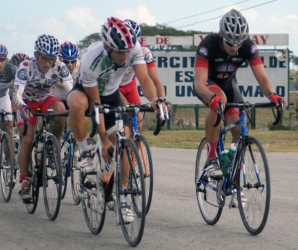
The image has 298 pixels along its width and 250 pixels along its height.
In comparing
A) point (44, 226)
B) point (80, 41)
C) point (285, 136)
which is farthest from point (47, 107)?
point (80, 41)

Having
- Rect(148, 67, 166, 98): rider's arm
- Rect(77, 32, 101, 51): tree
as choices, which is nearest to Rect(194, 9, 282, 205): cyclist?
Rect(148, 67, 166, 98): rider's arm

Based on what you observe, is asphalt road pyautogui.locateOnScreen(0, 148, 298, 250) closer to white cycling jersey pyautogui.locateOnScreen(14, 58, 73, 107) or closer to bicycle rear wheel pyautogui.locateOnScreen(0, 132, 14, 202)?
bicycle rear wheel pyautogui.locateOnScreen(0, 132, 14, 202)

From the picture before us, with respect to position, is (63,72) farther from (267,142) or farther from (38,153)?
(267,142)

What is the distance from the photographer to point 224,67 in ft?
27.5

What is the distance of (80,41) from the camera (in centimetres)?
8188

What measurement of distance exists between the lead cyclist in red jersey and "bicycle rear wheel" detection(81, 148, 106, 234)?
1172 millimetres

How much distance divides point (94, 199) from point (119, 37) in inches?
66.6

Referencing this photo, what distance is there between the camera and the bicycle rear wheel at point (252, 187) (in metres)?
7.47

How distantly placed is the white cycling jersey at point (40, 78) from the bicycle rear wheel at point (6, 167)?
2.95 ft

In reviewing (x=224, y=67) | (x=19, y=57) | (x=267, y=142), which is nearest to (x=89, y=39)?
(x=267, y=142)

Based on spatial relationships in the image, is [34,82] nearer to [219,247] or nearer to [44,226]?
[44,226]

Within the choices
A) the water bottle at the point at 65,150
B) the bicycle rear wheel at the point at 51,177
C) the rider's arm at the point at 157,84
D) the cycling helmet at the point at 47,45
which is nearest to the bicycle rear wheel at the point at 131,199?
the bicycle rear wheel at the point at 51,177

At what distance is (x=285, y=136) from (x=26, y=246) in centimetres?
2232

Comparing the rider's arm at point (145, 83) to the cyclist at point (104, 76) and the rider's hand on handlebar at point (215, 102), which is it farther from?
the rider's hand on handlebar at point (215, 102)
